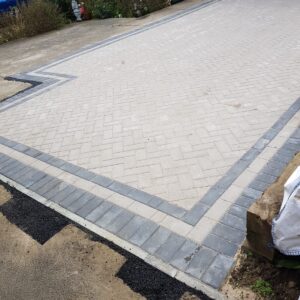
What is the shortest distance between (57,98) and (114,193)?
3.90 m

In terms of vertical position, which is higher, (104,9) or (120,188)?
(104,9)

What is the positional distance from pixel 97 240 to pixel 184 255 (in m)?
0.94

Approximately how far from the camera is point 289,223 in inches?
104

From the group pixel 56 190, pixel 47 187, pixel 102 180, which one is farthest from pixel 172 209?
pixel 47 187

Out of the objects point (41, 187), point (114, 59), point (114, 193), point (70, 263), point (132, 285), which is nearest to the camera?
point (132, 285)

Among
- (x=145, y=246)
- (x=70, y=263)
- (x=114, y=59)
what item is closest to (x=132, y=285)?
(x=145, y=246)

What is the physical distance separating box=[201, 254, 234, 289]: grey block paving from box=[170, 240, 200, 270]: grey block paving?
0.69 ft

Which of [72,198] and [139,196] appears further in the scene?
[72,198]

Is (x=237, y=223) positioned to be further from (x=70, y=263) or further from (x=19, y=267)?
(x=19, y=267)

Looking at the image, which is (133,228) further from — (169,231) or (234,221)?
(234,221)

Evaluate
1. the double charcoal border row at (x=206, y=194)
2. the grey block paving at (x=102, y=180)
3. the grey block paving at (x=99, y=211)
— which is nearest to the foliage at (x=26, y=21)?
the double charcoal border row at (x=206, y=194)

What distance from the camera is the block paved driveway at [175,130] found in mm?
3768

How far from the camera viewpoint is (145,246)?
137 inches

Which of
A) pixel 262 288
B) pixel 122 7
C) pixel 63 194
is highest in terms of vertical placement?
pixel 122 7
